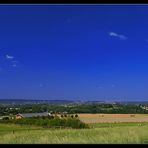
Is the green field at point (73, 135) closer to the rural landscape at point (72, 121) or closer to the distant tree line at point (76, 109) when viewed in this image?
the rural landscape at point (72, 121)

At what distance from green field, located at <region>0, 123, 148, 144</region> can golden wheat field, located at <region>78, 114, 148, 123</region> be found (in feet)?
0.31

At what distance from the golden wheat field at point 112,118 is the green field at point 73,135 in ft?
0.31

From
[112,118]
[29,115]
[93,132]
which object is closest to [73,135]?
[93,132]

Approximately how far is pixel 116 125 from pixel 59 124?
55.9 inches

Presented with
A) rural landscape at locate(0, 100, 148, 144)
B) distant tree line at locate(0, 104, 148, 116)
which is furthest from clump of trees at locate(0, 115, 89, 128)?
distant tree line at locate(0, 104, 148, 116)

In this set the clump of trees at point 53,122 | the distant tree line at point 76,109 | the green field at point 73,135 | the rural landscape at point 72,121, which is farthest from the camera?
the clump of trees at point 53,122

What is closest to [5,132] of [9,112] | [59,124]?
[9,112]

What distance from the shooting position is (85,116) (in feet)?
23.3

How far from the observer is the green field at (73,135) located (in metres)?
5.17

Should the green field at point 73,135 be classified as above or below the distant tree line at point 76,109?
below

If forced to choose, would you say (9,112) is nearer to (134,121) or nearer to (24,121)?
(24,121)

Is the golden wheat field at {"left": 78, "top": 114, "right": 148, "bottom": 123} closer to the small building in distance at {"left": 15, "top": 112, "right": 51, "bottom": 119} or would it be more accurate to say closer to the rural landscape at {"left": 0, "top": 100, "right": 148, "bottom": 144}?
the rural landscape at {"left": 0, "top": 100, "right": 148, "bottom": 144}

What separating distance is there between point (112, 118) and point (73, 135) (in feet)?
5.78

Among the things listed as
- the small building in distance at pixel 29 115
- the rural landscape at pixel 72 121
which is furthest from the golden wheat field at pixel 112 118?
the small building in distance at pixel 29 115
